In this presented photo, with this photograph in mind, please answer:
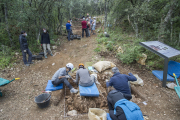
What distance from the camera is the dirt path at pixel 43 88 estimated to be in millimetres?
3246

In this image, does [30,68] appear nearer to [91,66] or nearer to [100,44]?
[91,66]

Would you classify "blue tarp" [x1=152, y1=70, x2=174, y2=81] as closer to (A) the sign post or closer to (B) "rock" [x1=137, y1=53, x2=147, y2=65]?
(A) the sign post

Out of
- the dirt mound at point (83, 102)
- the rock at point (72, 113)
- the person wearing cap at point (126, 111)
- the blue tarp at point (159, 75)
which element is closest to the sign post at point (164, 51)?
the blue tarp at point (159, 75)

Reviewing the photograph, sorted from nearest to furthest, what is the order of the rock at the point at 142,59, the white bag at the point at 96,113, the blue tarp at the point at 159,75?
the white bag at the point at 96,113 < the blue tarp at the point at 159,75 < the rock at the point at 142,59

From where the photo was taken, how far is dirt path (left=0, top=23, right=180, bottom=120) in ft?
10.6

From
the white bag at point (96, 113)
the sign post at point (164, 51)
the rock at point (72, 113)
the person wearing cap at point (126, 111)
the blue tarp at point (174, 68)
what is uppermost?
the sign post at point (164, 51)

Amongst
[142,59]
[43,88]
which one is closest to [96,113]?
[43,88]

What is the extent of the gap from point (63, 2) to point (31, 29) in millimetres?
3179

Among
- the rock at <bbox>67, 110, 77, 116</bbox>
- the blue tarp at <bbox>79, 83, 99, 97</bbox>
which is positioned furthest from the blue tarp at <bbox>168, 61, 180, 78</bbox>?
the rock at <bbox>67, 110, 77, 116</bbox>

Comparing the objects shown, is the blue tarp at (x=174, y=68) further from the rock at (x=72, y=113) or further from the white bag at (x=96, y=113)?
the rock at (x=72, y=113)

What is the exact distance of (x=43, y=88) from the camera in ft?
14.2

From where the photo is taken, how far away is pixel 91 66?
5727 millimetres

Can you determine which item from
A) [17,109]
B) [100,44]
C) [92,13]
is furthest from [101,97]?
[92,13]

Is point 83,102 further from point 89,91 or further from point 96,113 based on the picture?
point 96,113
